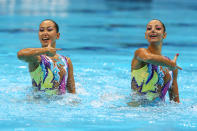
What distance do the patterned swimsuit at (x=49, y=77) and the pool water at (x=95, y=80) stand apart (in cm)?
12

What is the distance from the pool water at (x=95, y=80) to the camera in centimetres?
473

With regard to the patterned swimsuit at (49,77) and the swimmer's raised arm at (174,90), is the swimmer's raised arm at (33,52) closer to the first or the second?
the patterned swimsuit at (49,77)

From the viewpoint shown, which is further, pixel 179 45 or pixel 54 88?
pixel 179 45

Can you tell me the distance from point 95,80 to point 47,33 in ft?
6.24

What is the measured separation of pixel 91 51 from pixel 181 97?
3.46 m

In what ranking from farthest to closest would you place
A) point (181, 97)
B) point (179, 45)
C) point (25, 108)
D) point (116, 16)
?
point (116, 16)
point (179, 45)
point (181, 97)
point (25, 108)

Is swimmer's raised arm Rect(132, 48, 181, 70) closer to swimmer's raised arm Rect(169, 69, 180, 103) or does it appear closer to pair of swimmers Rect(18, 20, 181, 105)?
pair of swimmers Rect(18, 20, 181, 105)

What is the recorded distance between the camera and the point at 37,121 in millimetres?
4676

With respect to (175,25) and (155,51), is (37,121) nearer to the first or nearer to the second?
A: (155,51)

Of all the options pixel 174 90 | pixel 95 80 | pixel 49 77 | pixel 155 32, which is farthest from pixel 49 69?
pixel 95 80

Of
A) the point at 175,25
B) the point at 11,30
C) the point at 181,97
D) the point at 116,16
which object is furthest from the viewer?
the point at 116,16

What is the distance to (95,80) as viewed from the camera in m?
6.98

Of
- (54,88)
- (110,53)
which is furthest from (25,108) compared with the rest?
(110,53)

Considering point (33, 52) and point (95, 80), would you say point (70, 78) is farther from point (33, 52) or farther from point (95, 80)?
point (95, 80)
